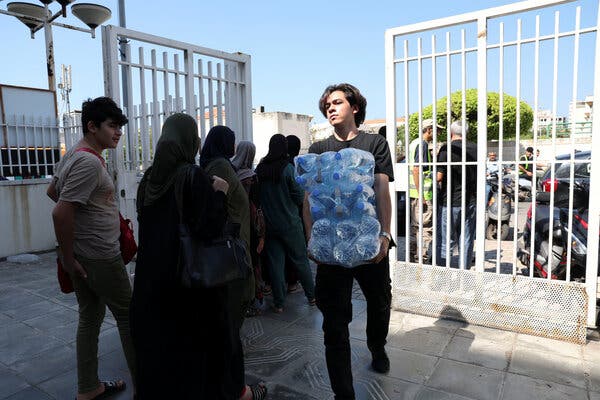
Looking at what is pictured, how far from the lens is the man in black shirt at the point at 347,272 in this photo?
2.51 m

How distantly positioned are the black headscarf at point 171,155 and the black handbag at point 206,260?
0.15 meters

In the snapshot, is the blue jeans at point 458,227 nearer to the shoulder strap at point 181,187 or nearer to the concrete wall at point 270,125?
the shoulder strap at point 181,187

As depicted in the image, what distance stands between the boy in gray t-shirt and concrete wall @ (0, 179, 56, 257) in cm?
518

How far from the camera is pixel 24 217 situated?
7176 mm

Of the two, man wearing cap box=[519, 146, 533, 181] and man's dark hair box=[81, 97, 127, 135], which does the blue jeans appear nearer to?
man wearing cap box=[519, 146, 533, 181]

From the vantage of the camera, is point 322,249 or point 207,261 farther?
point 322,249

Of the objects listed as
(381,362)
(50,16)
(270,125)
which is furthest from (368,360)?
(270,125)

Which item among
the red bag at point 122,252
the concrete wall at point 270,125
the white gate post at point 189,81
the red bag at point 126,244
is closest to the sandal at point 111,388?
the red bag at point 122,252

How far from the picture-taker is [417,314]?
4102 millimetres

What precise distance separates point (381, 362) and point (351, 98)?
70.7 inches

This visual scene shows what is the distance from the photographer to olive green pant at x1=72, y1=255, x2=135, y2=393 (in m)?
2.59

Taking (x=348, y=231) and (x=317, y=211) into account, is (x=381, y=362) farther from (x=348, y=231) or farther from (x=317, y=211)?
(x=317, y=211)

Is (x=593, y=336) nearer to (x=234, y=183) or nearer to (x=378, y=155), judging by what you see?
(x=378, y=155)

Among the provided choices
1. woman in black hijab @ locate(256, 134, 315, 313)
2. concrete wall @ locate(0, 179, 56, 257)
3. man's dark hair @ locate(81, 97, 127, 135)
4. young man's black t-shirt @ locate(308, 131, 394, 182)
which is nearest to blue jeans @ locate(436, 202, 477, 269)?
woman in black hijab @ locate(256, 134, 315, 313)
